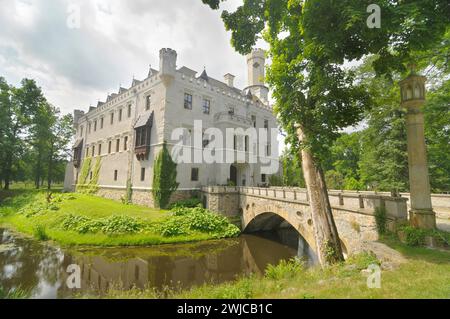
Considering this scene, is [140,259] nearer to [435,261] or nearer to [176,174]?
[176,174]

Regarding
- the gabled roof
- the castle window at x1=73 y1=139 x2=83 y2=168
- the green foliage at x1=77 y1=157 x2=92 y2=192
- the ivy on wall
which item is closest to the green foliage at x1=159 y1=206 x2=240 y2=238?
the gabled roof

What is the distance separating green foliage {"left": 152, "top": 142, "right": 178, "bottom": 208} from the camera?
2025 cm

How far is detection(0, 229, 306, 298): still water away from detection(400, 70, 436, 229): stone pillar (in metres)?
7.26

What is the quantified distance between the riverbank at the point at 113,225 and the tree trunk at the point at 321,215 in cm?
1074

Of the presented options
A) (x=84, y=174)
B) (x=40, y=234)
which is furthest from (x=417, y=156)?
(x=84, y=174)

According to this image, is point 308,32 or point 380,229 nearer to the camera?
point 308,32

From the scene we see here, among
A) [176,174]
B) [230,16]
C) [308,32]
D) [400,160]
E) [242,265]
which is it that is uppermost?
[230,16]

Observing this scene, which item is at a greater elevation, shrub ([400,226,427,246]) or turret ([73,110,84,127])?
turret ([73,110,84,127])

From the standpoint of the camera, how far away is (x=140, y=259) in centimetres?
1262

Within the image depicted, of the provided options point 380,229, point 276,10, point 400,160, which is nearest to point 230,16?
point 276,10

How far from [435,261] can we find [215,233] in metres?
14.2

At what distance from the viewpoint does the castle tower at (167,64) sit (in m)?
21.5

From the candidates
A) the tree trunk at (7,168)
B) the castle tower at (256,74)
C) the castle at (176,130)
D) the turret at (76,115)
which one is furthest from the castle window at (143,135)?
the turret at (76,115)

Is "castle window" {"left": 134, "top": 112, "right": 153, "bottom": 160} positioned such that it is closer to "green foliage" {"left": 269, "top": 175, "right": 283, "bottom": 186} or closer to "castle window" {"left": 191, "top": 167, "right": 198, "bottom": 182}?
"castle window" {"left": 191, "top": 167, "right": 198, "bottom": 182}
